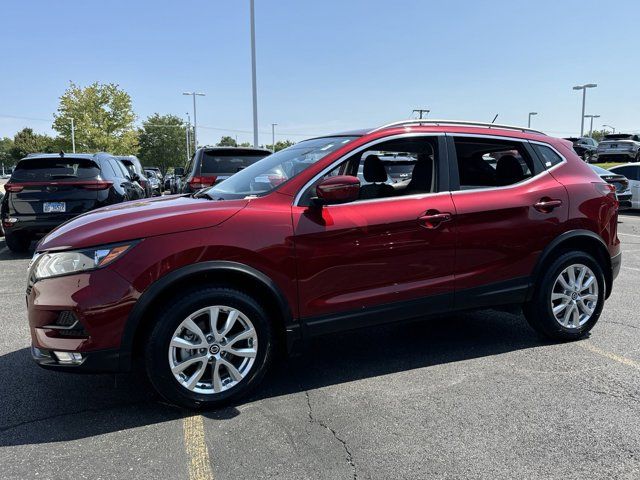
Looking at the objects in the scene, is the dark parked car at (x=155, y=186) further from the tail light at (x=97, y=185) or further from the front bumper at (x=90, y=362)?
the front bumper at (x=90, y=362)

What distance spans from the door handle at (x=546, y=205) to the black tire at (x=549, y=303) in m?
0.43

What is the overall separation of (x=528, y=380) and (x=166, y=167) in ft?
252

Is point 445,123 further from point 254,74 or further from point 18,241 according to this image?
point 254,74

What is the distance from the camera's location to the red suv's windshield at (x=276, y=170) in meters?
3.66

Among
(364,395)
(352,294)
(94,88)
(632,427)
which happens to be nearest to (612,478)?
(632,427)

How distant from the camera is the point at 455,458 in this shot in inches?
106

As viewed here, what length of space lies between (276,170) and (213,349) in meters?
1.44

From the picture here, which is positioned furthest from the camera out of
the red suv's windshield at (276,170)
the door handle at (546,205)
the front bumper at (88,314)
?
the door handle at (546,205)

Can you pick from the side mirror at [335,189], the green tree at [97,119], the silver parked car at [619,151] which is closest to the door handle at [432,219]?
the side mirror at [335,189]

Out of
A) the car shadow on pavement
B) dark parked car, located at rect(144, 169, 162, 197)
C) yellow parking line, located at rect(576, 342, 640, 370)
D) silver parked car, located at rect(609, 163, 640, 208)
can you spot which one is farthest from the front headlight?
dark parked car, located at rect(144, 169, 162, 197)

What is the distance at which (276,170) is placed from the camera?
3910mm

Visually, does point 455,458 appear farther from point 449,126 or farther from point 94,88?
point 94,88

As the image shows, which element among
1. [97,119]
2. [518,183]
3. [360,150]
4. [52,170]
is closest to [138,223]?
[360,150]

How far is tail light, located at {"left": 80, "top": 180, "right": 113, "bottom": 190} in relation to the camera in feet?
27.1
